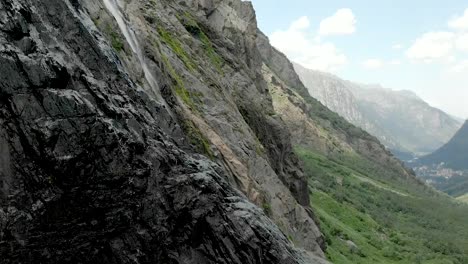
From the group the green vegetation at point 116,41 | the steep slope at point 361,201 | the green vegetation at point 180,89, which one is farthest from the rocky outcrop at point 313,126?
the green vegetation at point 116,41

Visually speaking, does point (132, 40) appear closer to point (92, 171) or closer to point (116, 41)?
point (116, 41)

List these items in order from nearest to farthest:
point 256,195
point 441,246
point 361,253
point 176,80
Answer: point 256,195
point 176,80
point 361,253
point 441,246

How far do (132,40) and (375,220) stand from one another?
51.9 meters

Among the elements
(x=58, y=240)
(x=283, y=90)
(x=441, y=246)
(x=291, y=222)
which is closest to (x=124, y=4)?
(x=291, y=222)

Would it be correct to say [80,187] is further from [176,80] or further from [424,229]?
[424,229]

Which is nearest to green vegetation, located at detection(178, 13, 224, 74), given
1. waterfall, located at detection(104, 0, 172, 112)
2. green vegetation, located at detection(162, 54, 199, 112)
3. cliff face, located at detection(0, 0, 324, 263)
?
green vegetation, located at detection(162, 54, 199, 112)

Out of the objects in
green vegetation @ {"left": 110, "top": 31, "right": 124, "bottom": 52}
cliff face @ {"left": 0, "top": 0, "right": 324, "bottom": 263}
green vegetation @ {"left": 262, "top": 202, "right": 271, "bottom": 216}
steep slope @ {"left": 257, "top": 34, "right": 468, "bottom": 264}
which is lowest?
steep slope @ {"left": 257, "top": 34, "right": 468, "bottom": 264}

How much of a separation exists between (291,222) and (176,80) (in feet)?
29.2

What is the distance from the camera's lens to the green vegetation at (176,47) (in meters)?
26.8

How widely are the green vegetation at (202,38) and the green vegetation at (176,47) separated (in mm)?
4182

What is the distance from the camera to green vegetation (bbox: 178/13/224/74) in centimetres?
3328

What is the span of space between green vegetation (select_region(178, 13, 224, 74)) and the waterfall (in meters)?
11.7

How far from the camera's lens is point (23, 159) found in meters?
10.8

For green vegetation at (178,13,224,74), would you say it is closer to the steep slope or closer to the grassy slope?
the grassy slope
